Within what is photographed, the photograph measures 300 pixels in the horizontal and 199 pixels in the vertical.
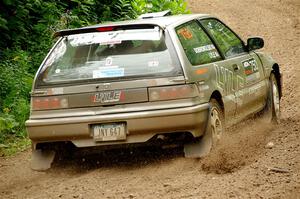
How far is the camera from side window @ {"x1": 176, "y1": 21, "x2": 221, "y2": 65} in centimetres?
720

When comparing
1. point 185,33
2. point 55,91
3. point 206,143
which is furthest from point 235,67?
point 55,91

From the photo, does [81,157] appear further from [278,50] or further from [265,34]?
[265,34]

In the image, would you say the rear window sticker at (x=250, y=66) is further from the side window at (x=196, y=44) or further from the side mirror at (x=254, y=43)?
the side window at (x=196, y=44)

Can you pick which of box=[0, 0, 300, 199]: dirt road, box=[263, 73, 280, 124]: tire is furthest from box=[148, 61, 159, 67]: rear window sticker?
box=[263, 73, 280, 124]: tire

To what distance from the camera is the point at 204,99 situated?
6.93m

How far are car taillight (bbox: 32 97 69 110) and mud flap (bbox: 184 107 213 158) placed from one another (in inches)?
53.0

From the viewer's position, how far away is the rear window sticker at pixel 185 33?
736 cm

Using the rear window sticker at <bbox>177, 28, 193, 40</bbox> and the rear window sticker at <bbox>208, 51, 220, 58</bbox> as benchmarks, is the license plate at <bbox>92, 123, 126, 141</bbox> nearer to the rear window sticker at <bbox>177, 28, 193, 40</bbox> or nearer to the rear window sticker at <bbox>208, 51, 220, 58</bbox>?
the rear window sticker at <bbox>177, 28, 193, 40</bbox>

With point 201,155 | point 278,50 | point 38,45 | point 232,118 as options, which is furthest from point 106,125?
point 278,50

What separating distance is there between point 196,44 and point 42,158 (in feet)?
6.95

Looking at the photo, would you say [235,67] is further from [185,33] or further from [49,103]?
[49,103]

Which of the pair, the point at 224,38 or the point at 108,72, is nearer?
the point at 108,72

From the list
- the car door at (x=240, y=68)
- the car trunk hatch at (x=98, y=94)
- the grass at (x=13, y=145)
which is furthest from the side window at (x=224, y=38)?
the grass at (x=13, y=145)

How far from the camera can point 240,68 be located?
27.2 ft
